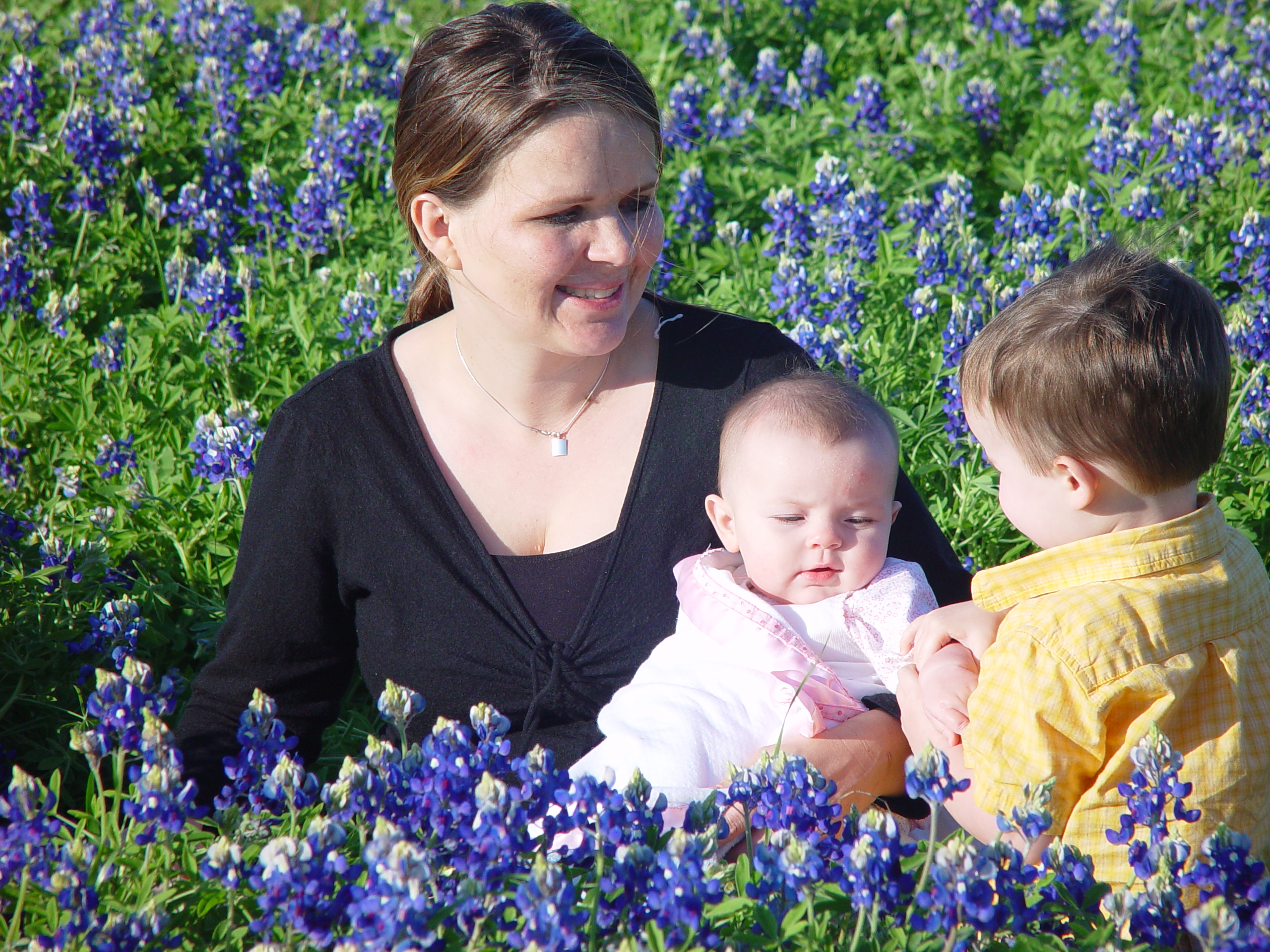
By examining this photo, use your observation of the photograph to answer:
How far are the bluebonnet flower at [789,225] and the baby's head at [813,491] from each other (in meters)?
1.75

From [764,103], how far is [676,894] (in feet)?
16.0

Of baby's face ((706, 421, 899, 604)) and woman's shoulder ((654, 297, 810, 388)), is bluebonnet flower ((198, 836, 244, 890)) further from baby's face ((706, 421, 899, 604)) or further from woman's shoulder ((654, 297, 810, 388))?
woman's shoulder ((654, 297, 810, 388))

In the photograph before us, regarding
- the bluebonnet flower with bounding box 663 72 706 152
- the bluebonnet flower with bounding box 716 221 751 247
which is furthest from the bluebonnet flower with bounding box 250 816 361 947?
the bluebonnet flower with bounding box 663 72 706 152

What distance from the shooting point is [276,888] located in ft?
4.48

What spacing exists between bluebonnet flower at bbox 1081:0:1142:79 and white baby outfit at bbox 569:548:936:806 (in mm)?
3979

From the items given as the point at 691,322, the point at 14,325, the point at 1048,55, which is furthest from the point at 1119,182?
the point at 14,325

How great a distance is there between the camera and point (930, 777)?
4.83 feet

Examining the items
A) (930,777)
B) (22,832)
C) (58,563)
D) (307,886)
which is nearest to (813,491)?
(930,777)

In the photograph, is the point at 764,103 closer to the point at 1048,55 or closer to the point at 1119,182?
the point at 1048,55

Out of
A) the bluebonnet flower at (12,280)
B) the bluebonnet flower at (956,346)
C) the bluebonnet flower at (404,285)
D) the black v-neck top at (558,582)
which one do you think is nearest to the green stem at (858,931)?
the black v-neck top at (558,582)

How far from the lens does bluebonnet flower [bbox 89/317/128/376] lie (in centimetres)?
384

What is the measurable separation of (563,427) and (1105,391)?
126cm

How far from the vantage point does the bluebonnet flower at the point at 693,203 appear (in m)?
4.52

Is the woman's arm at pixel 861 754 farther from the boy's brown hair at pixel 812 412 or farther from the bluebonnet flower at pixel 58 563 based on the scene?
the bluebonnet flower at pixel 58 563
